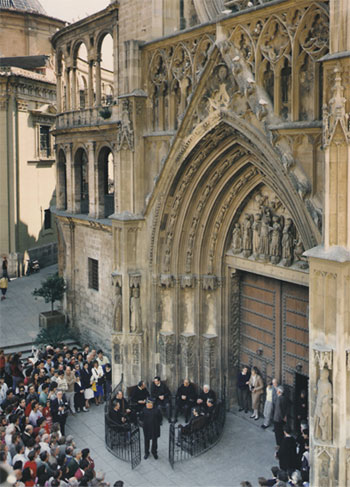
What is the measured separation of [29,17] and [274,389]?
33814 mm

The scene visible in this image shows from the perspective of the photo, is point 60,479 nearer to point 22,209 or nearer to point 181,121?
point 181,121

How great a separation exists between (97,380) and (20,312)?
36.6 feet

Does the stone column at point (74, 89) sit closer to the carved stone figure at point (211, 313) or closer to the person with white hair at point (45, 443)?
the carved stone figure at point (211, 313)

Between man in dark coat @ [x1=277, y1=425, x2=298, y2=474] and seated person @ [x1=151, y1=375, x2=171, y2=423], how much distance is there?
176 inches

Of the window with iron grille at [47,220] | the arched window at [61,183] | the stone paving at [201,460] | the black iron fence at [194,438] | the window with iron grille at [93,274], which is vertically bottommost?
the stone paving at [201,460]

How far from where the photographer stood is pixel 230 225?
16438mm

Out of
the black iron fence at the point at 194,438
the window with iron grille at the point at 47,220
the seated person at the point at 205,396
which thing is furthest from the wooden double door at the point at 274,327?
the window with iron grille at the point at 47,220

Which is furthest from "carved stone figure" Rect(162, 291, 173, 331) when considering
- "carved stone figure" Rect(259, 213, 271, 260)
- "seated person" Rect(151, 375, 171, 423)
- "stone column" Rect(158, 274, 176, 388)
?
"carved stone figure" Rect(259, 213, 271, 260)

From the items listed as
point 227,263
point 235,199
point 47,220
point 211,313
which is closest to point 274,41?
point 235,199

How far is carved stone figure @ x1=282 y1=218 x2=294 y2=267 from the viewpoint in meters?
14.4

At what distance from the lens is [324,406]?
10992 mm

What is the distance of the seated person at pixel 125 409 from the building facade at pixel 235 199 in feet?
5.67

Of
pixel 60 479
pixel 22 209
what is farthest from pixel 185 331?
pixel 22 209

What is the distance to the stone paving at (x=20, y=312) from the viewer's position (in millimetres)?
24672
